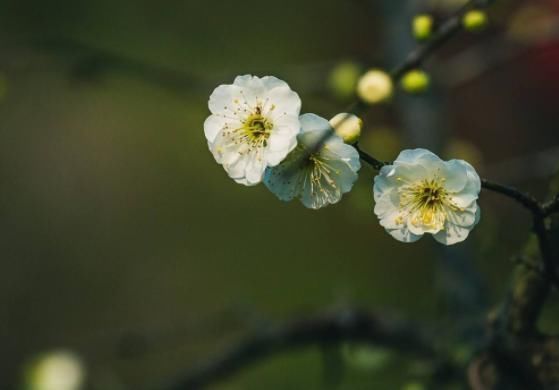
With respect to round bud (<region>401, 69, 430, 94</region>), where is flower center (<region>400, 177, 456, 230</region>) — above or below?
below

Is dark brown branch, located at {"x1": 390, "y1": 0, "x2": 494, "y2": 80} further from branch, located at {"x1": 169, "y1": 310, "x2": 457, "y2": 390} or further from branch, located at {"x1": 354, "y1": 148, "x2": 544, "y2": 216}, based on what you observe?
branch, located at {"x1": 169, "y1": 310, "x2": 457, "y2": 390}

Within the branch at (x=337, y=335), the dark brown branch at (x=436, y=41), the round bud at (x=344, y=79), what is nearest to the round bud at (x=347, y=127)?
the dark brown branch at (x=436, y=41)

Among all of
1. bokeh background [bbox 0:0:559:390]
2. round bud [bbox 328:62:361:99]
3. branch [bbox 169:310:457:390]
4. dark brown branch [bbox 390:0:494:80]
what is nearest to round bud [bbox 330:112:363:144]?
dark brown branch [bbox 390:0:494:80]

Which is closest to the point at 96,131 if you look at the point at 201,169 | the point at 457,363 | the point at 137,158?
the point at 137,158

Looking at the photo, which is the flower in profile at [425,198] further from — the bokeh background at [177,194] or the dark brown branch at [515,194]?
the bokeh background at [177,194]

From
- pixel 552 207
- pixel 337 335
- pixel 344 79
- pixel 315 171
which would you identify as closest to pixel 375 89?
pixel 315 171
